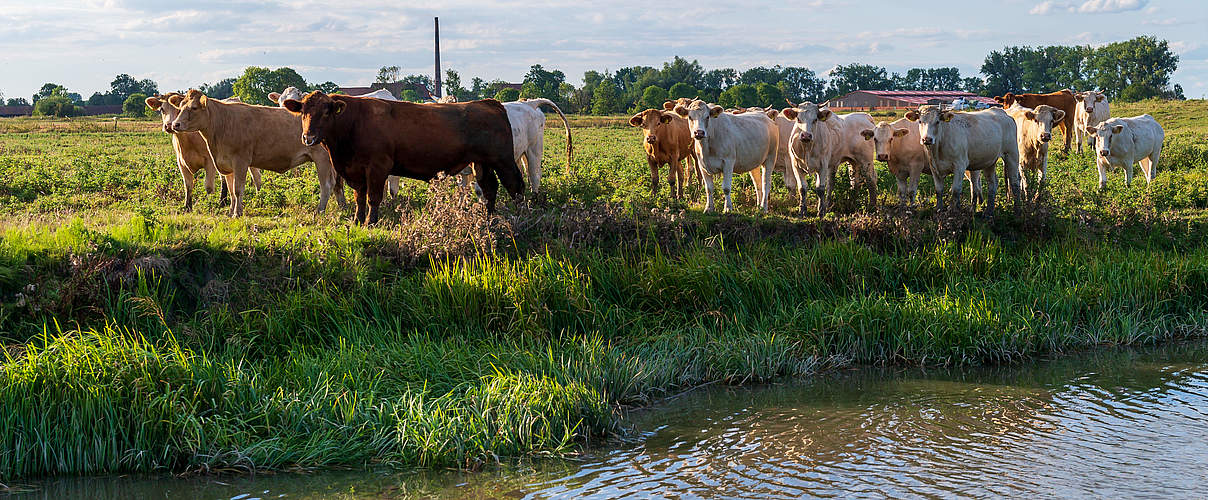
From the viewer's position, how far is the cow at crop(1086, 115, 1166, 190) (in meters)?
19.2

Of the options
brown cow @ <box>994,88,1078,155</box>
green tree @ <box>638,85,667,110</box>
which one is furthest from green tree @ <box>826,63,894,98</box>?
brown cow @ <box>994,88,1078,155</box>

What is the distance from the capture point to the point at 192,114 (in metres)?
13.4

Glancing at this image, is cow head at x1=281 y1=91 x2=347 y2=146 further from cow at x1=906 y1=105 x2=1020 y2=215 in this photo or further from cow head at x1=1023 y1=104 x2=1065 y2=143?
cow head at x1=1023 y1=104 x2=1065 y2=143

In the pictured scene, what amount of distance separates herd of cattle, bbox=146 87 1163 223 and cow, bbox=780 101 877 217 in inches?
0.8

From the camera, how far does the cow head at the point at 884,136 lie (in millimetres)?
14797

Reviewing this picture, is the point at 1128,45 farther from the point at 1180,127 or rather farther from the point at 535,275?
the point at 535,275

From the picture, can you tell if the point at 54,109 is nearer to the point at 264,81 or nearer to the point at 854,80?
the point at 264,81

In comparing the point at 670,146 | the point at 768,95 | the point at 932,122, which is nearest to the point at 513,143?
the point at 670,146

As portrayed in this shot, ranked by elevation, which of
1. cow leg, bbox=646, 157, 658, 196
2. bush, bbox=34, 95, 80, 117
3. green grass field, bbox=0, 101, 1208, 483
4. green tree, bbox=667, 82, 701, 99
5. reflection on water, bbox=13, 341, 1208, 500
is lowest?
reflection on water, bbox=13, 341, 1208, 500

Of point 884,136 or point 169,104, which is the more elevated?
point 169,104

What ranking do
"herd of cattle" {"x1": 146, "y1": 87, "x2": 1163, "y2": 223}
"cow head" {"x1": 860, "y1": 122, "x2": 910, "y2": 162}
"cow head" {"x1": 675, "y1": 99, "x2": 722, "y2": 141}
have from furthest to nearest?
1. "cow head" {"x1": 860, "y1": 122, "x2": 910, "y2": 162}
2. "cow head" {"x1": 675, "y1": 99, "x2": 722, "y2": 141}
3. "herd of cattle" {"x1": 146, "y1": 87, "x2": 1163, "y2": 223}

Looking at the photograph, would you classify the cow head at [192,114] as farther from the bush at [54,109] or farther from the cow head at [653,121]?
the bush at [54,109]

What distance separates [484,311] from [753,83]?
11914cm

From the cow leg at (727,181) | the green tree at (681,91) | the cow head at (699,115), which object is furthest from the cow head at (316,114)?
the green tree at (681,91)
